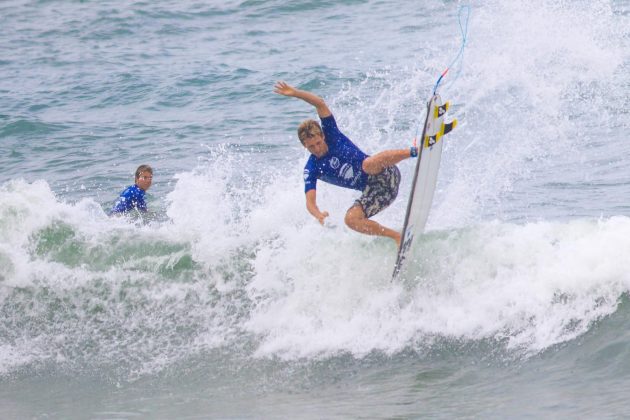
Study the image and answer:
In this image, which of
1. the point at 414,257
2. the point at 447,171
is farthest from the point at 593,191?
the point at 414,257

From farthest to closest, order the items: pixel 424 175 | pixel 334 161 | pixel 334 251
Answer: pixel 334 251 < pixel 334 161 < pixel 424 175

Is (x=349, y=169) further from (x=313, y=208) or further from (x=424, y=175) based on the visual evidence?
(x=424, y=175)

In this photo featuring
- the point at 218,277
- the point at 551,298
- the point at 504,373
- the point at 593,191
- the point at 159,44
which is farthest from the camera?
the point at 159,44

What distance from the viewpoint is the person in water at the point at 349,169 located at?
7.85 meters

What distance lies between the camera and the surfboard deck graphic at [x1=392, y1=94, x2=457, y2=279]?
7.57 meters

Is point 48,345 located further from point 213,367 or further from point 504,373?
point 504,373

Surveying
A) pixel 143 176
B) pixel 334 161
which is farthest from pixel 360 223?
pixel 143 176

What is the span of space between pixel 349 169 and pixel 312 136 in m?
0.51

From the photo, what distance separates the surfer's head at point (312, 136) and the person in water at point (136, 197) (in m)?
3.72

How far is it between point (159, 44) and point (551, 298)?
51.7ft

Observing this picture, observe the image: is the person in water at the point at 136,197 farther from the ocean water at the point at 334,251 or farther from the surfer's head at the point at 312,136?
the surfer's head at the point at 312,136

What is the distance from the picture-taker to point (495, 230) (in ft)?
28.4

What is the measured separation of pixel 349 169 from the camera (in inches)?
319

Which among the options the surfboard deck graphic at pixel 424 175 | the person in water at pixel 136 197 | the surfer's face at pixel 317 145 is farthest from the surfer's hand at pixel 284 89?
the person in water at pixel 136 197
